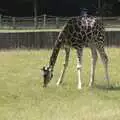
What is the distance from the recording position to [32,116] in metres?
9.09

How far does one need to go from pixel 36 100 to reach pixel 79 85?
1.59 meters

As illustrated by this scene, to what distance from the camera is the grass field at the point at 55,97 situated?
9219 mm

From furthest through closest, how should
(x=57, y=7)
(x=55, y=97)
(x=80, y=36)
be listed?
(x=57, y=7)
(x=80, y=36)
(x=55, y=97)

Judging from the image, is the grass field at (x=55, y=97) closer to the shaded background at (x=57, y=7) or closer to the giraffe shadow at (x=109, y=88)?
the giraffe shadow at (x=109, y=88)

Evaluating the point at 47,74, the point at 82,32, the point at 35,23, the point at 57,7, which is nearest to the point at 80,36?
the point at 82,32

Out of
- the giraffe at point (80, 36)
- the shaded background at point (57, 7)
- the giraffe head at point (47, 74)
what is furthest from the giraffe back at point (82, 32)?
the shaded background at point (57, 7)

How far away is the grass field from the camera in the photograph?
9.22 metres

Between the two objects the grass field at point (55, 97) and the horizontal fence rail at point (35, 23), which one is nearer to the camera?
the grass field at point (55, 97)

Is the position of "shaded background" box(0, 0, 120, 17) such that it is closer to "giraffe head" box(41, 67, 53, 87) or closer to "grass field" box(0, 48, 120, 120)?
"grass field" box(0, 48, 120, 120)

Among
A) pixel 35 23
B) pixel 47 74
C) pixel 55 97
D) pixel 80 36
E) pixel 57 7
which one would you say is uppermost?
pixel 57 7

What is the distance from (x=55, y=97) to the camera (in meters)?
10.9

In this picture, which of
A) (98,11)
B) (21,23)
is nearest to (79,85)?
(21,23)

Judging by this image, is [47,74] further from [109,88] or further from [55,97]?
[109,88]

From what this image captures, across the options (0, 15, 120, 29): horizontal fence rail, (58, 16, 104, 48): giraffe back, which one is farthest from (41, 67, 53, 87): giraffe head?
(0, 15, 120, 29): horizontal fence rail
